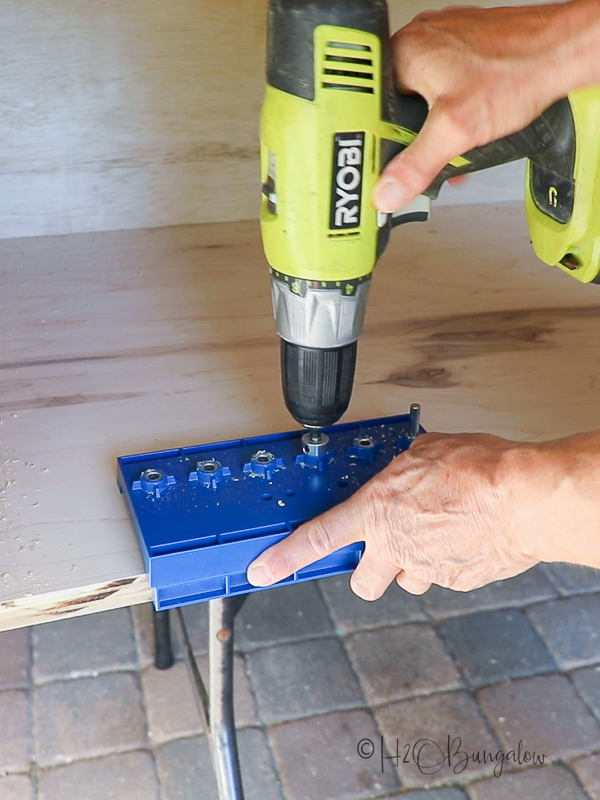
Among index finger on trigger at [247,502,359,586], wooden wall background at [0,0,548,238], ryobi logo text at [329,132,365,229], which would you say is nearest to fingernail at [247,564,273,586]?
index finger on trigger at [247,502,359,586]

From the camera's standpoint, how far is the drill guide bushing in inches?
30.3

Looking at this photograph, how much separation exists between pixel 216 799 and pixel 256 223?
41.3 inches

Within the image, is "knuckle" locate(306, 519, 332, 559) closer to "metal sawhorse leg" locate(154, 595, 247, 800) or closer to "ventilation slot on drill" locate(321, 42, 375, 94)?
"metal sawhorse leg" locate(154, 595, 247, 800)

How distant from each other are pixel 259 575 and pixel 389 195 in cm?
37

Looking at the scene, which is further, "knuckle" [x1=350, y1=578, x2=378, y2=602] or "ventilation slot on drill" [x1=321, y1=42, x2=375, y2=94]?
"knuckle" [x1=350, y1=578, x2=378, y2=602]

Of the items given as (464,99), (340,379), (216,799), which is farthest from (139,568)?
(216,799)

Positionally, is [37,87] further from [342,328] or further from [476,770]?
[476,770]

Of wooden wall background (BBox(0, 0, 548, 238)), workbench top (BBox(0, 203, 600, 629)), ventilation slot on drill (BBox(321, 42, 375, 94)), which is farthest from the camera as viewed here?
A: wooden wall background (BBox(0, 0, 548, 238))

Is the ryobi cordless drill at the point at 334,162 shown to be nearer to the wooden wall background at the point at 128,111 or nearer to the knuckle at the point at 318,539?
the knuckle at the point at 318,539

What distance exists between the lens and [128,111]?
4.81 ft

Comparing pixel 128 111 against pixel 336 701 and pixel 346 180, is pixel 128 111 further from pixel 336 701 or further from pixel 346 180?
pixel 336 701

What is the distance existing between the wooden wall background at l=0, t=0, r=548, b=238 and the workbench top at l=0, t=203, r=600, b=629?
6 cm

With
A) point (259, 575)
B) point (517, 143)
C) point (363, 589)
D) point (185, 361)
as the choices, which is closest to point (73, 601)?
point (259, 575)

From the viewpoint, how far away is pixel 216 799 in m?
1.41
